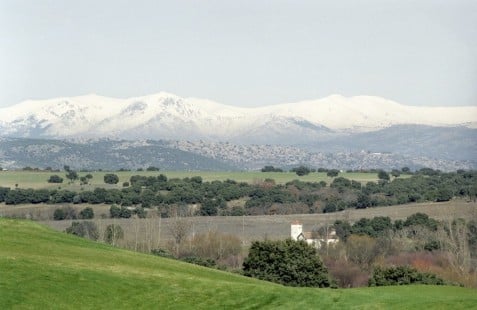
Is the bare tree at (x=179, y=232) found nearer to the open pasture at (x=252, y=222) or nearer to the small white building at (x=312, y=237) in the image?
the open pasture at (x=252, y=222)

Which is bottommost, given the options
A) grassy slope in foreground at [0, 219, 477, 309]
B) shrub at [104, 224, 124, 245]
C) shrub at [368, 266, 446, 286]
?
shrub at [368, 266, 446, 286]

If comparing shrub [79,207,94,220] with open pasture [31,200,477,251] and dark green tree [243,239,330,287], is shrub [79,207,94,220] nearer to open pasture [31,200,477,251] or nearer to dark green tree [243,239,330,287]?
open pasture [31,200,477,251]

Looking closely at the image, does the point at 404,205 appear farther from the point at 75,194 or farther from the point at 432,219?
the point at 75,194

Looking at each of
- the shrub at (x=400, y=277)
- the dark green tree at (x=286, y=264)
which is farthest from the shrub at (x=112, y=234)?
the shrub at (x=400, y=277)

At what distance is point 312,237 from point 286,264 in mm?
57613

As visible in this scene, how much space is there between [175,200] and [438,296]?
15195cm

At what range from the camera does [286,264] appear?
7744cm

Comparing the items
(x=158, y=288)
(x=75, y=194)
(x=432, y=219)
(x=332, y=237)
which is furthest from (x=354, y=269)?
(x=75, y=194)

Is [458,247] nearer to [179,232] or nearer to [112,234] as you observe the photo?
[179,232]

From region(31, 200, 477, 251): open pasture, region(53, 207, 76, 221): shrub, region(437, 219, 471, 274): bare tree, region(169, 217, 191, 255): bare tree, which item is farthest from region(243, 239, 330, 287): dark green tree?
region(53, 207, 76, 221): shrub

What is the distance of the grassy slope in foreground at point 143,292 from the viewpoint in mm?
38531

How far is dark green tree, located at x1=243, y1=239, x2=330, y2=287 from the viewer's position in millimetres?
76250

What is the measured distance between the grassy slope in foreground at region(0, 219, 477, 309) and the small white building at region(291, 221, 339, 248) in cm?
8149

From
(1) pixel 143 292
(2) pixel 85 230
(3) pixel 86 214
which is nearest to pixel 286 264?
(1) pixel 143 292
